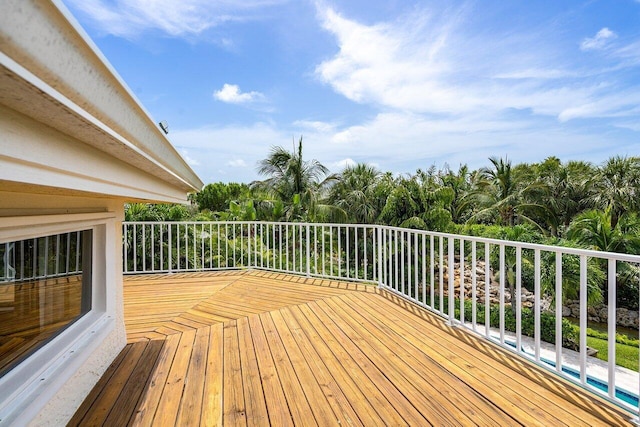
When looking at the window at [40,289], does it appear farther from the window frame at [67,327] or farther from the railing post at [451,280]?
the railing post at [451,280]

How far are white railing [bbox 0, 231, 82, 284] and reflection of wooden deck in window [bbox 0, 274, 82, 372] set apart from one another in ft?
0.13

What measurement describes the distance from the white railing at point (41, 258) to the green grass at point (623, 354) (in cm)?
1130

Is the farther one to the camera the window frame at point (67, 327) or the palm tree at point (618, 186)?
the palm tree at point (618, 186)

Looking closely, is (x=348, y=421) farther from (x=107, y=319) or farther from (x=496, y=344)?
(x=107, y=319)

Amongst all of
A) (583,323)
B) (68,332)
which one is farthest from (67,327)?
(583,323)

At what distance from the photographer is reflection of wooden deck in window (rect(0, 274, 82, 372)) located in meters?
1.40

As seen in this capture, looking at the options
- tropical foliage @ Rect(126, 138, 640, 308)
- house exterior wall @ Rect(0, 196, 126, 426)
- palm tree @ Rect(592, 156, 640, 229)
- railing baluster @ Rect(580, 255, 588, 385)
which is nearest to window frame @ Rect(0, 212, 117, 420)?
house exterior wall @ Rect(0, 196, 126, 426)

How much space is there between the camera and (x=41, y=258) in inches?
66.3

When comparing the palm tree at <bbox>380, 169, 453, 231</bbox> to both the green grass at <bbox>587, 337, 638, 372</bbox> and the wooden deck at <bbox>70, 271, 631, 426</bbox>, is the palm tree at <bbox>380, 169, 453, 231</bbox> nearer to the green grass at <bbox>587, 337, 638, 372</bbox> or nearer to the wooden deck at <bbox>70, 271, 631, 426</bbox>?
the green grass at <bbox>587, 337, 638, 372</bbox>

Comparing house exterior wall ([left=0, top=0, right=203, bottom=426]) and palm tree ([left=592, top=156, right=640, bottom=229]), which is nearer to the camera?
house exterior wall ([left=0, top=0, right=203, bottom=426])

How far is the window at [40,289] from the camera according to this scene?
1.40 metres

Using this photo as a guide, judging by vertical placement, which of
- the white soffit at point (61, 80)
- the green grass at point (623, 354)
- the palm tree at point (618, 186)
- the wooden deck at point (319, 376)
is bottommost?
the green grass at point (623, 354)

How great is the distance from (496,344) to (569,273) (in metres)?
6.67

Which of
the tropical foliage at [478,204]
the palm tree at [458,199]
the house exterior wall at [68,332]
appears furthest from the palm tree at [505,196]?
the house exterior wall at [68,332]
